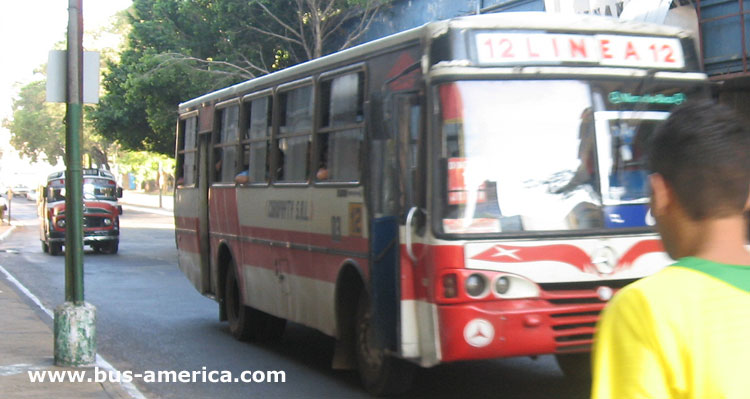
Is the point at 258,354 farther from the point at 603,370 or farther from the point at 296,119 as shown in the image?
the point at 603,370

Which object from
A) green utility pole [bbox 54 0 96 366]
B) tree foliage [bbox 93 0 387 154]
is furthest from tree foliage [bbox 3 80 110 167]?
green utility pole [bbox 54 0 96 366]

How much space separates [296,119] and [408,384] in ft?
9.90

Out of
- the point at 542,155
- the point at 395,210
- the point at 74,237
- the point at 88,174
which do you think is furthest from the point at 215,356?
the point at 88,174

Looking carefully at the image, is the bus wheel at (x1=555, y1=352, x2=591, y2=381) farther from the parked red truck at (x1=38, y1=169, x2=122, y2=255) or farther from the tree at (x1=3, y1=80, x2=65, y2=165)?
the tree at (x1=3, y1=80, x2=65, y2=165)

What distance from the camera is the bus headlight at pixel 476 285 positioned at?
23.8 feet

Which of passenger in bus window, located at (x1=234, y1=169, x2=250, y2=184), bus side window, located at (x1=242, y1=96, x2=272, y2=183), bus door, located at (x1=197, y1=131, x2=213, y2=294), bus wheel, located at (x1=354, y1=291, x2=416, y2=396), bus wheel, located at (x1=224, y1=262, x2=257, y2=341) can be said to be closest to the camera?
bus wheel, located at (x1=354, y1=291, x2=416, y2=396)

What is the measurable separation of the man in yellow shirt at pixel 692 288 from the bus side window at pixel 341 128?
665 cm

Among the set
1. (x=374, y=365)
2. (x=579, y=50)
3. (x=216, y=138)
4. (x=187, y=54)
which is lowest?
(x=374, y=365)

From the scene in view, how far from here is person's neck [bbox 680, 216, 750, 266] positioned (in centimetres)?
196

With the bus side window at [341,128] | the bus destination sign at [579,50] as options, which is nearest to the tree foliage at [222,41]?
the bus side window at [341,128]

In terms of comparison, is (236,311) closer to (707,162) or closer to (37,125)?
(707,162)

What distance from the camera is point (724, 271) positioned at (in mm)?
1919

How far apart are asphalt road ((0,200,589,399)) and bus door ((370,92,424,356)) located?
113 centimetres

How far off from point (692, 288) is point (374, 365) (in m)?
6.88
